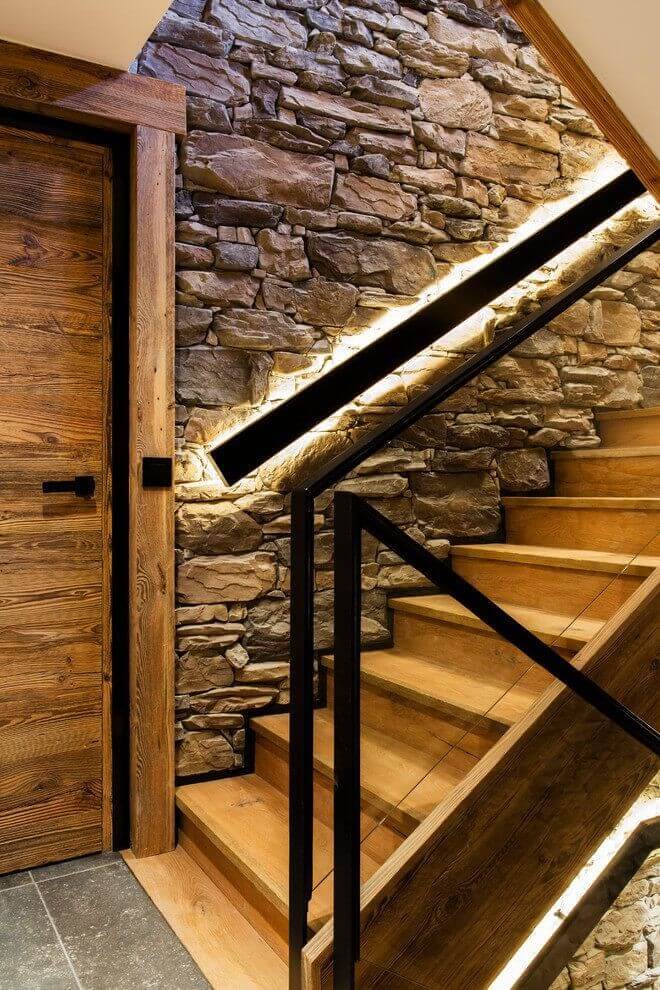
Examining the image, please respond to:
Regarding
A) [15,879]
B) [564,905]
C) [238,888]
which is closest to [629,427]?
[564,905]

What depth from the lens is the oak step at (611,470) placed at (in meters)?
1.73

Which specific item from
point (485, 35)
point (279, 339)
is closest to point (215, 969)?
point (279, 339)

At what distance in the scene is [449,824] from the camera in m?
1.57

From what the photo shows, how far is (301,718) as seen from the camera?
163 cm

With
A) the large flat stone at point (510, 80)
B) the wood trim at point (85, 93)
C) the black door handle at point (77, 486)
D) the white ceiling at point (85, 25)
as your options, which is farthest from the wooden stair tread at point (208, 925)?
the large flat stone at point (510, 80)

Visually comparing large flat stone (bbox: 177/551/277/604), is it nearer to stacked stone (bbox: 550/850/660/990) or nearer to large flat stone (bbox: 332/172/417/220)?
large flat stone (bbox: 332/172/417/220)

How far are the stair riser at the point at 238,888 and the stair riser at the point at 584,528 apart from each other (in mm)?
1048

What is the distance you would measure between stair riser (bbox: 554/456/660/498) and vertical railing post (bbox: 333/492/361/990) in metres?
0.52

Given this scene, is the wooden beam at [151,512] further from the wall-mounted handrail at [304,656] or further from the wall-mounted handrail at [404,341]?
the wall-mounted handrail at [304,656]

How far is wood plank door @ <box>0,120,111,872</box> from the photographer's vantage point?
7.43 feet

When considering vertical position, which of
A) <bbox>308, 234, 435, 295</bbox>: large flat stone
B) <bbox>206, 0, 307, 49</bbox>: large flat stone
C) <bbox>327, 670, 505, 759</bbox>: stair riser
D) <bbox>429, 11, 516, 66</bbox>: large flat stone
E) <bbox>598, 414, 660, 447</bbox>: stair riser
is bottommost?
<bbox>327, 670, 505, 759</bbox>: stair riser

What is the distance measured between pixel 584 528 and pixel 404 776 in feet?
2.24

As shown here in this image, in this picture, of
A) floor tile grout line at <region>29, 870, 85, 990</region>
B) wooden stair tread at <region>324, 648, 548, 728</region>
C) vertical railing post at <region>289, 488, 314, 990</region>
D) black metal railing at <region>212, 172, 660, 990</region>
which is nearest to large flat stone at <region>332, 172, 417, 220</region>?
black metal railing at <region>212, 172, 660, 990</region>

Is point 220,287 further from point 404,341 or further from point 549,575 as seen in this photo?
point 549,575
